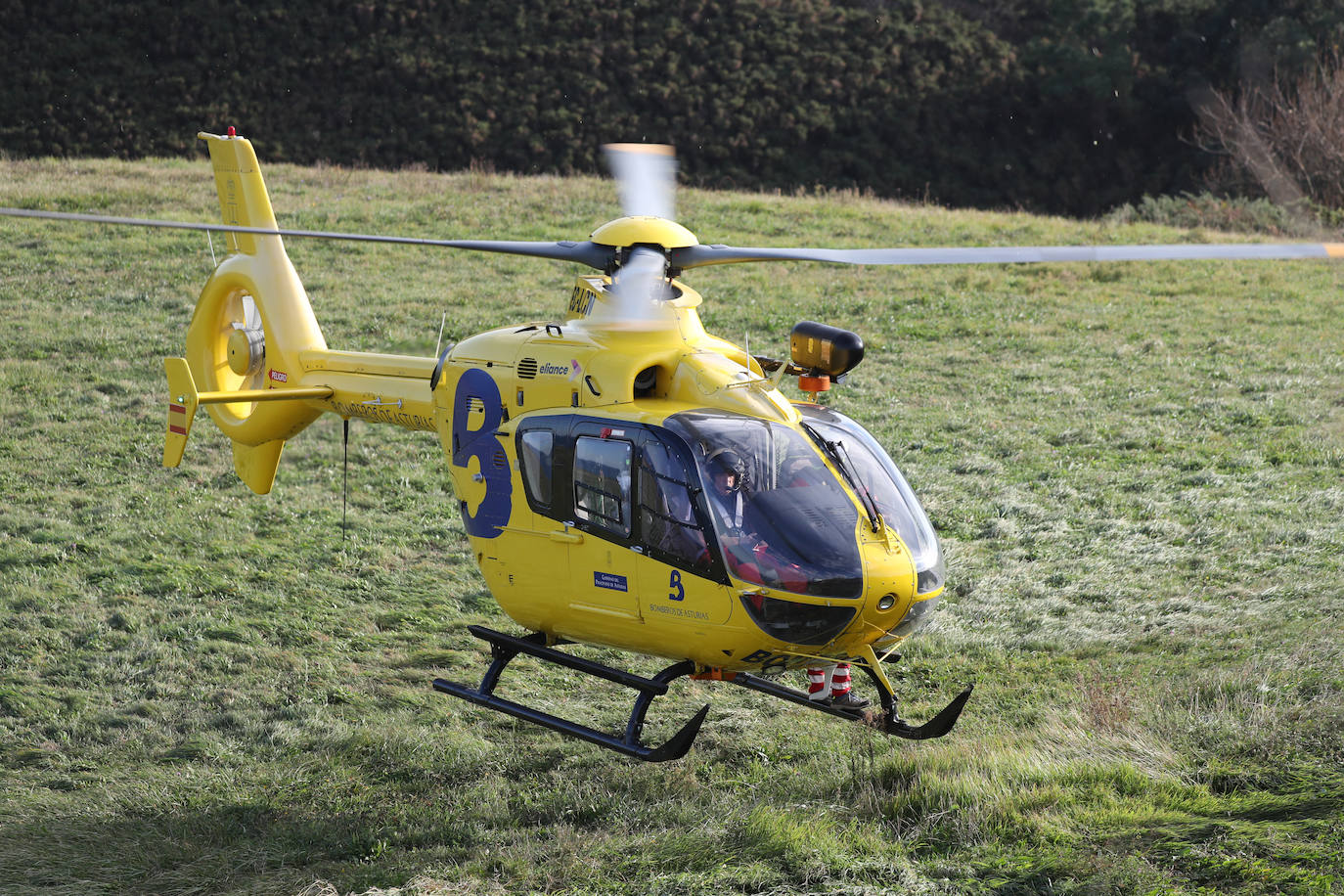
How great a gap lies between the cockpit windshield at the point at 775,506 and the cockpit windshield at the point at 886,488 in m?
0.25

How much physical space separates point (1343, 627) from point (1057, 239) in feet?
50.8

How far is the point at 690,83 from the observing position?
147 ft

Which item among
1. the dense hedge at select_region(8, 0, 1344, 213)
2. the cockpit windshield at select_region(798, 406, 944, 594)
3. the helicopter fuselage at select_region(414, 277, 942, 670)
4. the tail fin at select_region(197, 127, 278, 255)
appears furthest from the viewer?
the dense hedge at select_region(8, 0, 1344, 213)

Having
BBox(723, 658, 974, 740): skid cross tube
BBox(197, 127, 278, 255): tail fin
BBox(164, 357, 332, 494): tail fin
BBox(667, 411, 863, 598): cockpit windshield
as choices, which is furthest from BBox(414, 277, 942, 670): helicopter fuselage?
BBox(197, 127, 278, 255): tail fin

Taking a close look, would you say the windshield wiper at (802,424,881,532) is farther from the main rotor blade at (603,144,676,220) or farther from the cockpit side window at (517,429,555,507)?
the main rotor blade at (603,144,676,220)

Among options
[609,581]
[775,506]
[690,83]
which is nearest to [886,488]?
[775,506]

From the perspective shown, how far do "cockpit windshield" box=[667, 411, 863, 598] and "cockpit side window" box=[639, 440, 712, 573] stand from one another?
0.46ft

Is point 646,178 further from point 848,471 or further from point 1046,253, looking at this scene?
point 1046,253

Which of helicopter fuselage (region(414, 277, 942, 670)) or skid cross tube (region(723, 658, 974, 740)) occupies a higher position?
helicopter fuselage (region(414, 277, 942, 670))

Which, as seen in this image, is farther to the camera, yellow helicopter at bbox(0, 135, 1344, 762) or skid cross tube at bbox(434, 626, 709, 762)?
skid cross tube at bbox(434, 626, 709, 762)

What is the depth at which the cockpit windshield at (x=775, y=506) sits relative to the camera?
22.3 ft

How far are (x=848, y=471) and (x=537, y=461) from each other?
213cm

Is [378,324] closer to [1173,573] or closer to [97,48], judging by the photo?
[1173,573]

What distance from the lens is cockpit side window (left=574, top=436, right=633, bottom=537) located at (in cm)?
747
